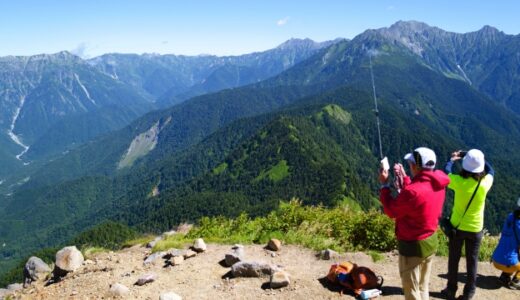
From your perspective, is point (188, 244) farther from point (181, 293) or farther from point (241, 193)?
point (241, 193)

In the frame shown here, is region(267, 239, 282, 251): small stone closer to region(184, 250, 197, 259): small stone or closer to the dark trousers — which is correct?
region(184, 250, 197, 259): small stone

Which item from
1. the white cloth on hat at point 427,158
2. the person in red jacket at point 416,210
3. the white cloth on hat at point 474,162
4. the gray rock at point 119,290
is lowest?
the gray rock at point 119,290

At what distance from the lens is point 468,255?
34.4 ft

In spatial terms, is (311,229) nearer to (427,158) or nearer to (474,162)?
(474,162)

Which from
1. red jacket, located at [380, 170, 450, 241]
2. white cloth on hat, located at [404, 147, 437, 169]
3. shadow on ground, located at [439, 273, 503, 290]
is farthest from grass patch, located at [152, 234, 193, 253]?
white cloth on hat, located at [404, 147, 437, 169]

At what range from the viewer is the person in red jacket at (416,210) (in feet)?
27.1

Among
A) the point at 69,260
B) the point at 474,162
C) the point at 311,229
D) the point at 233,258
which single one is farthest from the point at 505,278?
the point at 69,260

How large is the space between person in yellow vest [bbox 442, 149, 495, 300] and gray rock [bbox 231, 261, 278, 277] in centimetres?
515

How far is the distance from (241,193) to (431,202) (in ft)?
630

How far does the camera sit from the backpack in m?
11.0

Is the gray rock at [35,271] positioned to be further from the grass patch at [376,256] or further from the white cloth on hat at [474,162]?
the white cloth on hat at [474,162]

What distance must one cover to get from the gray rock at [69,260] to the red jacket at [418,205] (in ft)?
41.5

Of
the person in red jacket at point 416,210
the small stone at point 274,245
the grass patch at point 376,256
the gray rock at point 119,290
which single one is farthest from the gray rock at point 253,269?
the person in red jacket at point 416,210

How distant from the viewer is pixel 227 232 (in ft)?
61.4
